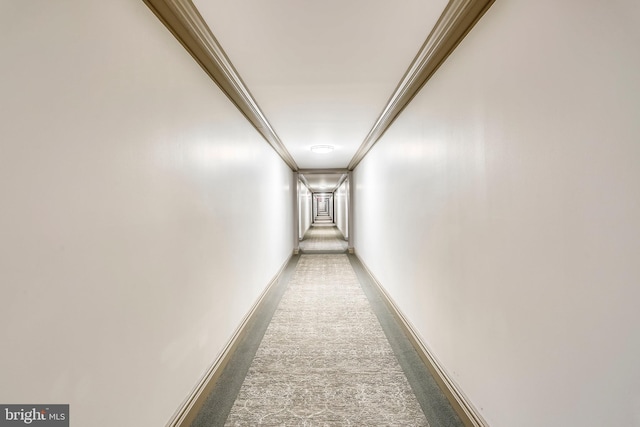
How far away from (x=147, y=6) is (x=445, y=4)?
5.31 ft

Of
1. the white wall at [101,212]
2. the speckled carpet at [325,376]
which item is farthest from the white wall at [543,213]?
the white wall at [101,212]

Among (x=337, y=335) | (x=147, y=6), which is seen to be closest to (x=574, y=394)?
(x=337, y=335)

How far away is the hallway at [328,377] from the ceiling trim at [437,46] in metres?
2.37

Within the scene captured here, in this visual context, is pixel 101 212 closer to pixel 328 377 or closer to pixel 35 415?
pixel 35 415

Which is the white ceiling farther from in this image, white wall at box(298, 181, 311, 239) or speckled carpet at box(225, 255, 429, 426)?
white wall at box(298, 181, 311, 239)

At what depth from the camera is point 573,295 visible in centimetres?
102

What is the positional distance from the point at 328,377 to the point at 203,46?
255cm

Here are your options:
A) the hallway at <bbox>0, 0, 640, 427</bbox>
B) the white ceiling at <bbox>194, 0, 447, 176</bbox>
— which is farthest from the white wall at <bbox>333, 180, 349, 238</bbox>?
the hallway at <bbox>0, 0, 640, 427</bbox>

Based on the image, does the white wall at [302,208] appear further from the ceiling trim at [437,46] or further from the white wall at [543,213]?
the white wall at [543,213]

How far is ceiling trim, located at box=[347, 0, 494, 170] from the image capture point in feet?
5.15

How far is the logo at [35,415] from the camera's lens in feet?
2.75

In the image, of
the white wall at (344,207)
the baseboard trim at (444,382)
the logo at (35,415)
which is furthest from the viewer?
the white wall at (344,207)

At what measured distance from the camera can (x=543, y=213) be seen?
115 centimetres

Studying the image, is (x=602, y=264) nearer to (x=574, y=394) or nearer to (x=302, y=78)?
(x=574, y=394)
